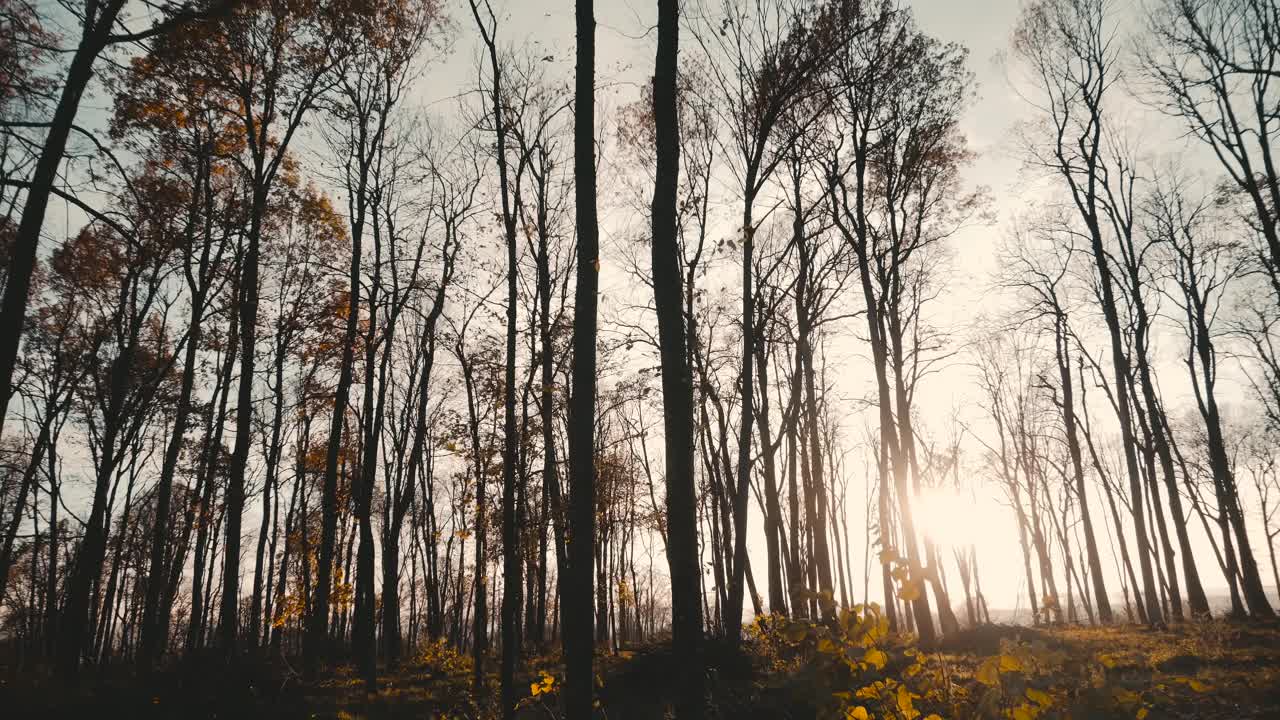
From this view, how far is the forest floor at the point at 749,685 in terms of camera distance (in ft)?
20.0

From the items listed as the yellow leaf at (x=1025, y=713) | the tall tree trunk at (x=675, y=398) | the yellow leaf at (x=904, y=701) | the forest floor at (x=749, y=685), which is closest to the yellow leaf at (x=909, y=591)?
the yellow leaf at (x=904, y=701)

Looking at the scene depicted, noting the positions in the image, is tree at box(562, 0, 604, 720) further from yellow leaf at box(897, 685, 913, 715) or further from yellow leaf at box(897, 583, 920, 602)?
yellow leaf at box(897, 583, 920, 602)

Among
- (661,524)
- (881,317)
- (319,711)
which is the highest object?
(881,317)

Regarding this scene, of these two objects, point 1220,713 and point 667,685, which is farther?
point 667,685

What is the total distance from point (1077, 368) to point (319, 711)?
72.0 ft

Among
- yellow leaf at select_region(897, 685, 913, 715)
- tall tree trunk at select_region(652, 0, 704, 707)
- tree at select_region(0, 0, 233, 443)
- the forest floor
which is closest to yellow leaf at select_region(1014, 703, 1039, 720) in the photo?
yellow leaf at select_region(897, 685, 913, 715)

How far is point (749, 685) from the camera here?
8.12m

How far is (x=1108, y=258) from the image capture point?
15.7 metres

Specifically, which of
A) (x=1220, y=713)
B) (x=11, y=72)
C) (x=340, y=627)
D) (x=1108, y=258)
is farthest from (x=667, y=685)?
(x=340, y=627)

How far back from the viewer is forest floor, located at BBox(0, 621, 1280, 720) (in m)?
6.10

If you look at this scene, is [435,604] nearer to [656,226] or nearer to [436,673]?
[436,673]

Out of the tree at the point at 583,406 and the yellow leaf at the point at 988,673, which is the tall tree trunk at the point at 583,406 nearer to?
the tree at the point at 583,406

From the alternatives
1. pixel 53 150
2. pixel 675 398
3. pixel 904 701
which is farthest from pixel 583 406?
pixel 53 150

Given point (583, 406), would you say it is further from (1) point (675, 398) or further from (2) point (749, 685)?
(2) point (749, 685)
